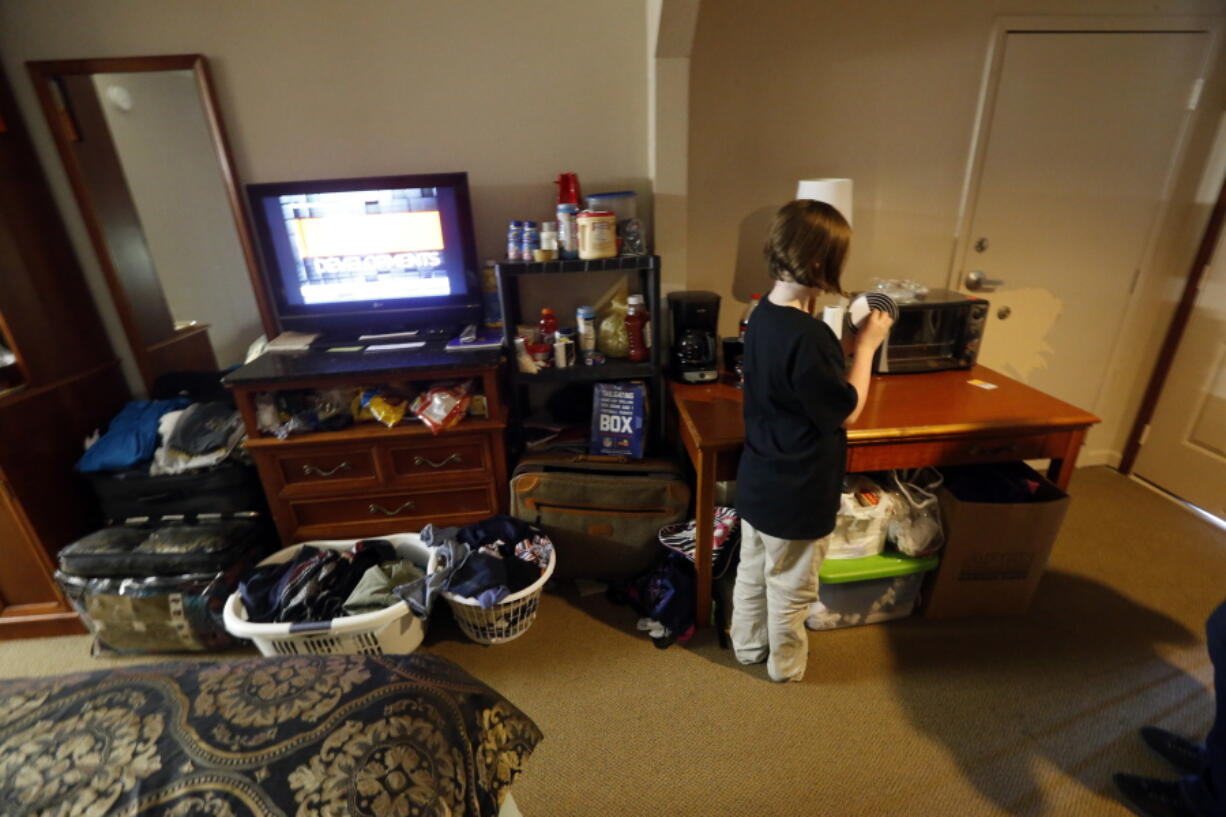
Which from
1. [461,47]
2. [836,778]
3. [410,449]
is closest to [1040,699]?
[836,778]

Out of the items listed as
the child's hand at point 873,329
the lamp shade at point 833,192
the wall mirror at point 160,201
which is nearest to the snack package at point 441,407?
the wall mirror at point 160,201

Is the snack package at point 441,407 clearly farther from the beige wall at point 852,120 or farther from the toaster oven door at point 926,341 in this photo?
the toaster oven door at point 926,341

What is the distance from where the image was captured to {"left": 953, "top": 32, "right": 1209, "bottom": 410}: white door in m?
2.16

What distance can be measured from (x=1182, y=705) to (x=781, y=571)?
1216 mm

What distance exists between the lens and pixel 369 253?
2.02 meters

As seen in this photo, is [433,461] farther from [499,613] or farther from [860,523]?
[860,523]

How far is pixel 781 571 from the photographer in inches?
58.6

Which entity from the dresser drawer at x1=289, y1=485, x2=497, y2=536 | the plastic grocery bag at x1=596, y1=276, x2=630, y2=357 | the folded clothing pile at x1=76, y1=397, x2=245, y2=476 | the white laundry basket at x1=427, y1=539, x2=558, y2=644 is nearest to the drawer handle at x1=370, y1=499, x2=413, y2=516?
the dresser drawer at x1=289, y1=485, x2=497, y2=536

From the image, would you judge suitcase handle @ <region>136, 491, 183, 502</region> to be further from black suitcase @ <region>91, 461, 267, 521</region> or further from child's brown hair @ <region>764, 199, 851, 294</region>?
child's brown hair @ <region>764, 199, 851, 294</region>

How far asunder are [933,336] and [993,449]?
1.63 feet

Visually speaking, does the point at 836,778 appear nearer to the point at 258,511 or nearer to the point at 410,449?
the point at 410,449

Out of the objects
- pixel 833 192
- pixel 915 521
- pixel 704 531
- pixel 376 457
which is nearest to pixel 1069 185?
pixel 833 192

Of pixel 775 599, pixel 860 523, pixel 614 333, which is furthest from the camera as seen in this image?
pixel 614 333

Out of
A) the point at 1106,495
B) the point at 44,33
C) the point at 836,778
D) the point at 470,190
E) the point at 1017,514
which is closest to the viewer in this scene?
the point at 836,778
